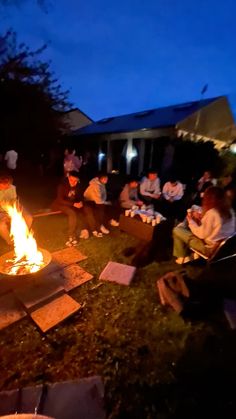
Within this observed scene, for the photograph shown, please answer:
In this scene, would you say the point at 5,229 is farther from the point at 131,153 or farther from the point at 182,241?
the point at 131,153

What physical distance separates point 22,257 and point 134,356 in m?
2.30

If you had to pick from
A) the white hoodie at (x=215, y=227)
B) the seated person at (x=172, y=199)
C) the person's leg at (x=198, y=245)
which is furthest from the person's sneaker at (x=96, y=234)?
the white hoodie at (x=215, y=227)

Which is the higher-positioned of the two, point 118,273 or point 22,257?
point 22,257

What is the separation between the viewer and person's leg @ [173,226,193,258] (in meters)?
4.70

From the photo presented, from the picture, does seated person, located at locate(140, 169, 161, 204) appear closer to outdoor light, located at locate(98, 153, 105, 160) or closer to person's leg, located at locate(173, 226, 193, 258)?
person's leg, located at locate(173, 226, 193, 258)

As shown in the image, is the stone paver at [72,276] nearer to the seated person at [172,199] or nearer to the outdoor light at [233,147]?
the seated person at [172,199]

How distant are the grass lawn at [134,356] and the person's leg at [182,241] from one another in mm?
1283

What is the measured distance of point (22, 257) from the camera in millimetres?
4008

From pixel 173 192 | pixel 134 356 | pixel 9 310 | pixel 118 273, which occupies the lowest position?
pixel 134 356

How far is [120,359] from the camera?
2936 mm

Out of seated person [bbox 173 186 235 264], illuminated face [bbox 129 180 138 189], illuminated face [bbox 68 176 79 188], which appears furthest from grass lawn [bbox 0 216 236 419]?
illuminated face [bbox 129 180 138 189]

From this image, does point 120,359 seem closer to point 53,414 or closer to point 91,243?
point 53,414

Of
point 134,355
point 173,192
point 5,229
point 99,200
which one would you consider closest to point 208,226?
point 134,355

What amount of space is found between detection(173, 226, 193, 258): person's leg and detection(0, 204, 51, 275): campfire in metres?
2.55
